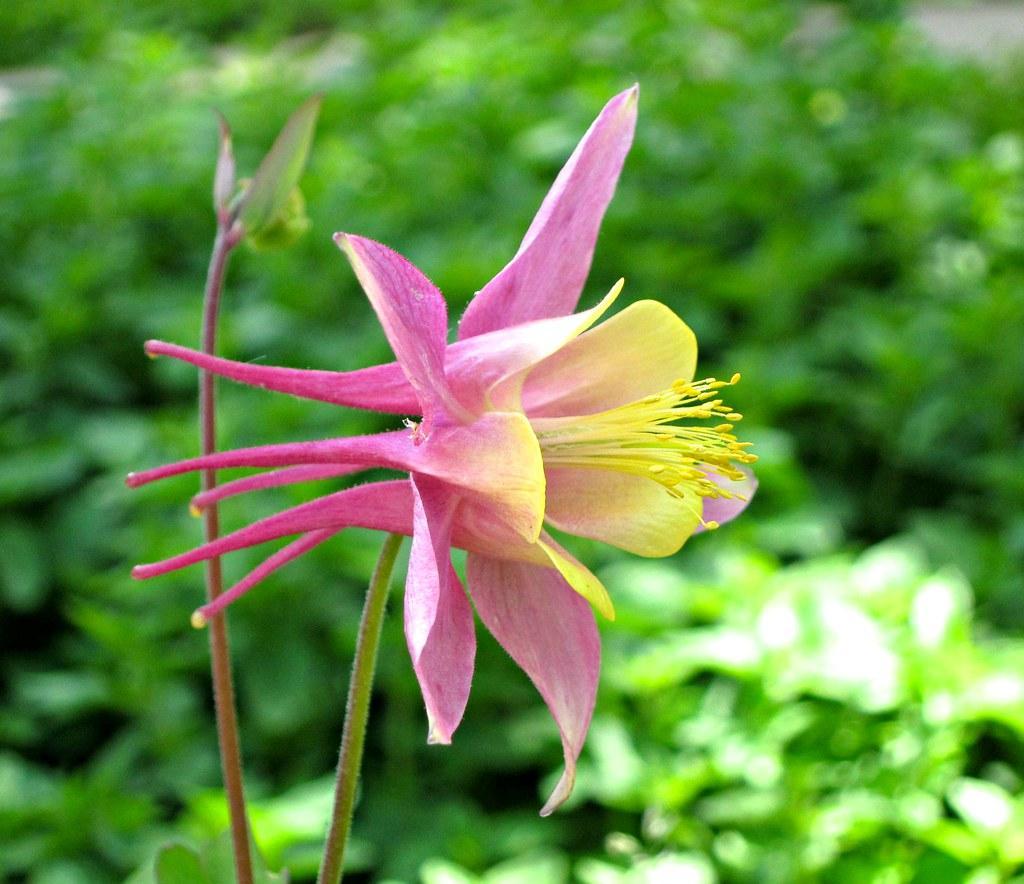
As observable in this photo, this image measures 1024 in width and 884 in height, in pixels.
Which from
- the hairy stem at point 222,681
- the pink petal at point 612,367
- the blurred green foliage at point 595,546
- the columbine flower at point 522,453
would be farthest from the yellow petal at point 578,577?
the blurred green foliage at point 595,546

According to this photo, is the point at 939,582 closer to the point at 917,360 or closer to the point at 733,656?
the point at 733,656

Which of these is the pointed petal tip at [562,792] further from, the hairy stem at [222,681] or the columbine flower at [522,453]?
the hairy stem at [222,681]

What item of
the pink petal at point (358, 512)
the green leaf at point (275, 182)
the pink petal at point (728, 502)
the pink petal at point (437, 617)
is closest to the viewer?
the pink petal at point (437, 617)

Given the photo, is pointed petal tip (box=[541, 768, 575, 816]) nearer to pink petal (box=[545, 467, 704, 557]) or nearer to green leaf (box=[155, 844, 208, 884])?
pink petal (box=[545, 467, 704, 557])

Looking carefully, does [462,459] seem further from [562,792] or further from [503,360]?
[562,792]

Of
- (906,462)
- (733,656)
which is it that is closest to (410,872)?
(733,656)

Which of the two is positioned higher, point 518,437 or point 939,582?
point 518,437

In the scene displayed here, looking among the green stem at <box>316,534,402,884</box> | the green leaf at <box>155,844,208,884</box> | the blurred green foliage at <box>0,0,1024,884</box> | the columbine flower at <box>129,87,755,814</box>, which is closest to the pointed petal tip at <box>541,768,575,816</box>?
the columbine flower at <box>129,87,755,814</box>
